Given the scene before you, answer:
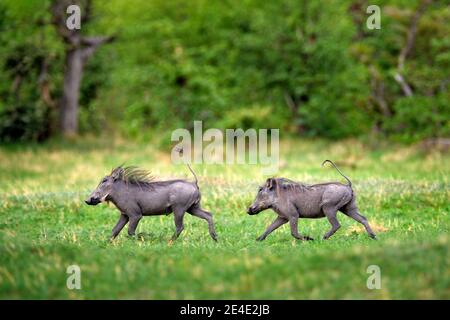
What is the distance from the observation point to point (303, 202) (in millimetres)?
11766

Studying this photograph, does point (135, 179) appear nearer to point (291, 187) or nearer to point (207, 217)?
point (207, 217)

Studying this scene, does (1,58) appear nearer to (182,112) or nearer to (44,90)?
(44,90)

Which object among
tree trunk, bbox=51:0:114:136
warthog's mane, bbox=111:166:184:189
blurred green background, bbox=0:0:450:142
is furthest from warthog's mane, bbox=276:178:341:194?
tree trunk, bbox=51:0:114:136

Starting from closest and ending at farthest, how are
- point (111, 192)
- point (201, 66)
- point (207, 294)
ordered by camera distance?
point (207, 294) → point (111, 192) → point (201, 66)

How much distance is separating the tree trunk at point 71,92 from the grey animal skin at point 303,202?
21.6 metres

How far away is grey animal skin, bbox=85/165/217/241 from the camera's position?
11859 millimetres

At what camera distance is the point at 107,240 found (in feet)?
39.8

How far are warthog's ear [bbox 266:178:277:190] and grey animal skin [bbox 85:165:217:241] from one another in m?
1.06

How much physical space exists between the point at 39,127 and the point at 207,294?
2343 centimetres

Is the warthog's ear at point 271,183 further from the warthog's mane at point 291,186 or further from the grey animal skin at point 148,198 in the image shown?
the grey animal skin at point 148,198

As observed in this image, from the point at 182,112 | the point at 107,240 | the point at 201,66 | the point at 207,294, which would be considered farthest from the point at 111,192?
the point at 201,66

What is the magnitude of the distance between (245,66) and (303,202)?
910 inches

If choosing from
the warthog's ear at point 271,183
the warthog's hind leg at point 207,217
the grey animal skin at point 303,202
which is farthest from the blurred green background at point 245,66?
the warthog's hind leg at point 207,217

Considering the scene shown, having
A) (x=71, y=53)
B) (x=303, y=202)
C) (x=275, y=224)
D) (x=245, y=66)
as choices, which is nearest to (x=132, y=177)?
(x=275, y=224)
